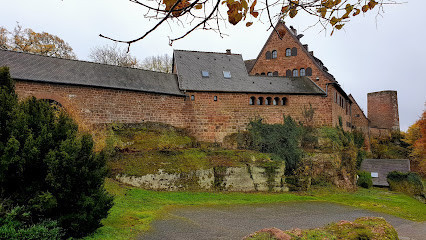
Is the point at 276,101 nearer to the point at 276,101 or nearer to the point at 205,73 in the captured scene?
the point at 276,101

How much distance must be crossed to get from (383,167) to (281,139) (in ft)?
52.5

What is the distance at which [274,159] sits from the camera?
20.7 m

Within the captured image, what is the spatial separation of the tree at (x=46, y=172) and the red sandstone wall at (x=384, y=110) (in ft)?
160

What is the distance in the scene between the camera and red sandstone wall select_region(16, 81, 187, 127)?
1809cm

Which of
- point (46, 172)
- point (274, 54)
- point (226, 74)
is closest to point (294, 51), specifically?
point (274, 54)

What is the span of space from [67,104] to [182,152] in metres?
8.22

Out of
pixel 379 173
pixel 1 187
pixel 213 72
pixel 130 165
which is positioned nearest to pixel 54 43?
pixel 213 72

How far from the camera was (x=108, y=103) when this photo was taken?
20328 millimetres

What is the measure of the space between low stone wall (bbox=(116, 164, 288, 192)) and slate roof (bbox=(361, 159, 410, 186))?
53.8 ft

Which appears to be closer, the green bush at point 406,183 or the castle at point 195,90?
the castle at point 195,90

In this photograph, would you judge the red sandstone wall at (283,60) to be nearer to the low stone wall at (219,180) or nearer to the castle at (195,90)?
the castle at (195,90)

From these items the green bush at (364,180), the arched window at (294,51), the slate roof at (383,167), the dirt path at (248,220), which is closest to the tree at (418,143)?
the slate roof at (383,167)

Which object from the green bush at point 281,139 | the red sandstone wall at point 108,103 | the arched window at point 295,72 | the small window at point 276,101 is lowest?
the green bush at point 281,139

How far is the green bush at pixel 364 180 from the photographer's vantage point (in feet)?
91.7
